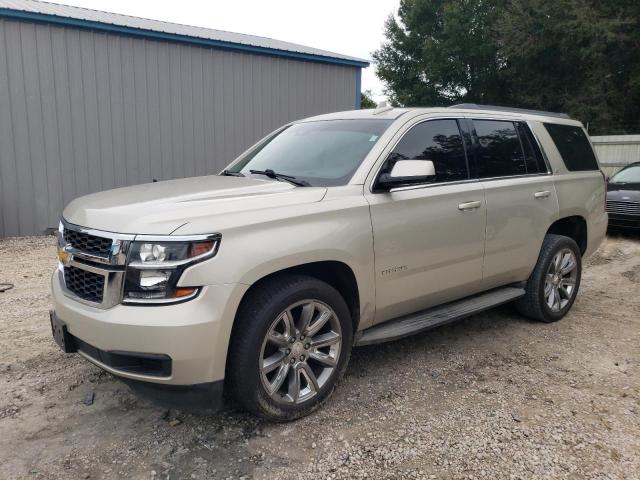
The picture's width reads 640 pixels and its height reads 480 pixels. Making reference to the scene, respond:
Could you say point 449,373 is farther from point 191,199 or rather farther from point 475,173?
point 191,199

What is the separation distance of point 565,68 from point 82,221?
1073 inches

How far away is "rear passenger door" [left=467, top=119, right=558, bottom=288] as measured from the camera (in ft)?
13.8

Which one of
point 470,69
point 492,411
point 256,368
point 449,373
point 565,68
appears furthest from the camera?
point 470,69

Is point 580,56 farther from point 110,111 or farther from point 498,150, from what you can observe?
point 498,150

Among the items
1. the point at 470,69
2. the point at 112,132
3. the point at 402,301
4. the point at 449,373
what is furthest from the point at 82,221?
the point at 470,69

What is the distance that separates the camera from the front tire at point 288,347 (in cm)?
286

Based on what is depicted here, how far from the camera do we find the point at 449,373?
153 inches

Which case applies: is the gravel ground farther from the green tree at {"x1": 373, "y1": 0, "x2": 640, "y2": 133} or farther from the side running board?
the green tree at {"x1": 373, "y1": 0, "x2": 640, "y2": 133}

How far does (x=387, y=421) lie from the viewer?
10.6ft

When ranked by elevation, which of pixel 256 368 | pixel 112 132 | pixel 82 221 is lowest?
pixel 256 368

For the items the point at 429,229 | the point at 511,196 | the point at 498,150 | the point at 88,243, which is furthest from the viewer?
the point at 498,150

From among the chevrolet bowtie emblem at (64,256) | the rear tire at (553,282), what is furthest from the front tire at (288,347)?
the rear tire at (553,282)

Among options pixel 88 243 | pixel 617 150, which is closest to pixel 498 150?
pixel 88 243

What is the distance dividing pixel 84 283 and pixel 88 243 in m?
0.22
